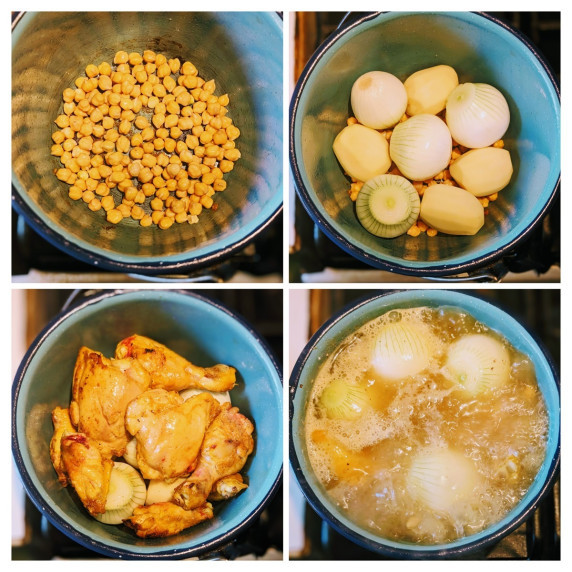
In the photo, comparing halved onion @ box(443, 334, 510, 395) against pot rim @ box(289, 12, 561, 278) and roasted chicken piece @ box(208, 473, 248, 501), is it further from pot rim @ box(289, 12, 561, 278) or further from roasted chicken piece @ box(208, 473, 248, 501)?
roasted chicken piece @ box(208, 473, 248, 501)

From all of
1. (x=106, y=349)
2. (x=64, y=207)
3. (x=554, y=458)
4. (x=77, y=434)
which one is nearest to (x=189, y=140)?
(x=64, y=207)

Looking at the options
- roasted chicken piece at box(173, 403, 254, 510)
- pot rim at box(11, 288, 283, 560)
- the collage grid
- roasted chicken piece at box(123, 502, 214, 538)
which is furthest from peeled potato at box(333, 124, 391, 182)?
roasted chicken piece at box(123, 502, 214, 538)

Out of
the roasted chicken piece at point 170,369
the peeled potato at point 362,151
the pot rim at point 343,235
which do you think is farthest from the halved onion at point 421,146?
the roasted chicken piece at point 170,369

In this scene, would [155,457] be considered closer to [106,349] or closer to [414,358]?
[106,349]

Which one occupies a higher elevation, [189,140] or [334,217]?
[189,140]

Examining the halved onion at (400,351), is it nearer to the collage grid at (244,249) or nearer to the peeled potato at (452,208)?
the collage grid at (244,249)
